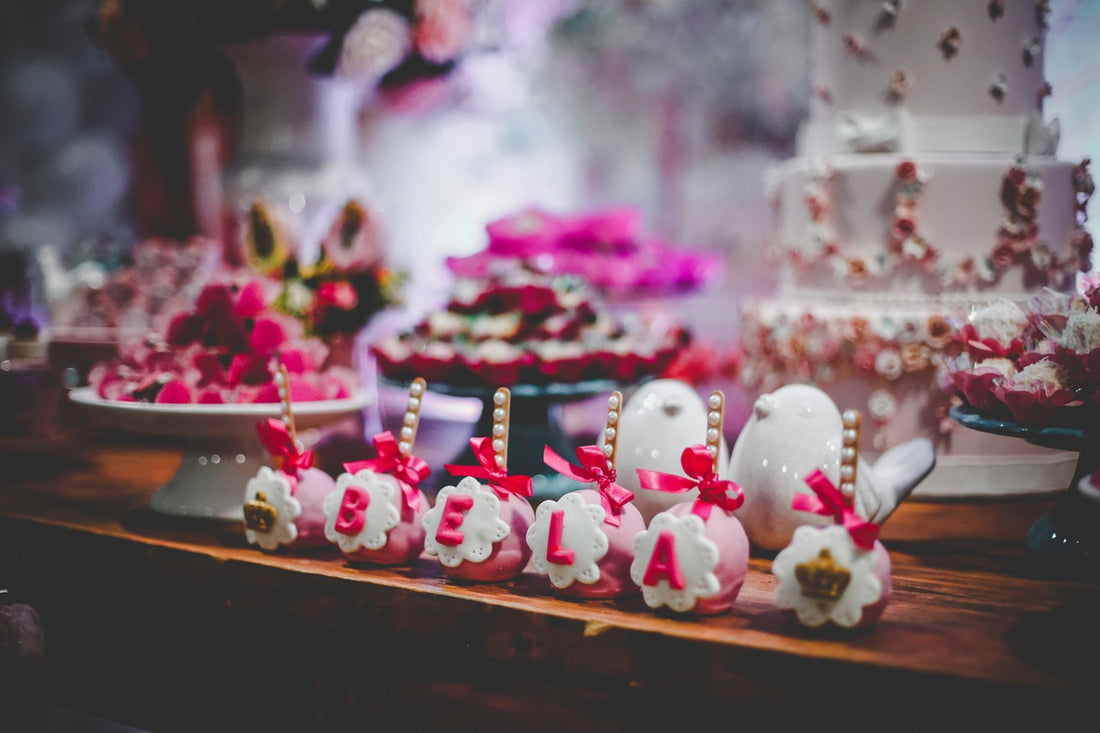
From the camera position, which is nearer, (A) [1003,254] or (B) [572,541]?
(B) [572,541]

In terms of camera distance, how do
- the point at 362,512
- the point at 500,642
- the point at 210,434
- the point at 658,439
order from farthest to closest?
the point at 210,434
the point at 658,439
the point at 362,512
the point at 500,642

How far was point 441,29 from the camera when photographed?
255 centimetres

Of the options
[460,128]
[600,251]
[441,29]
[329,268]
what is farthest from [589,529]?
[460,128]

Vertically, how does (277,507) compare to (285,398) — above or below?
below

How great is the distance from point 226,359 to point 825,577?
2.88ft

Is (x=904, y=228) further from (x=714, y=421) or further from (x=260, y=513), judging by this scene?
(x=260, y=513)

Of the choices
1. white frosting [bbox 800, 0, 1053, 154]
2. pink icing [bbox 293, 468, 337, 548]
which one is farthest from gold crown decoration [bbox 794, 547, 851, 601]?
white frosting [bbox 800, 0, 1053, 154]

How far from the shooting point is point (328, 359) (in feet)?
6.10

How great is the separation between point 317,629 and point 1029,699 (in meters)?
0.71

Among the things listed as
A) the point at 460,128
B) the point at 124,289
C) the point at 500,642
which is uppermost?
the point at 460,128

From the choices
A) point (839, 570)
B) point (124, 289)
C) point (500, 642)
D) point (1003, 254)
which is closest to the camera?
point (839, 570)

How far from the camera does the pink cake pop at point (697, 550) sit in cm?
86

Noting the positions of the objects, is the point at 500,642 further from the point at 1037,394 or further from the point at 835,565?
the point at 1037,394

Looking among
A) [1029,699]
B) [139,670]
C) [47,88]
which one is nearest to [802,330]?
[1029,699]
